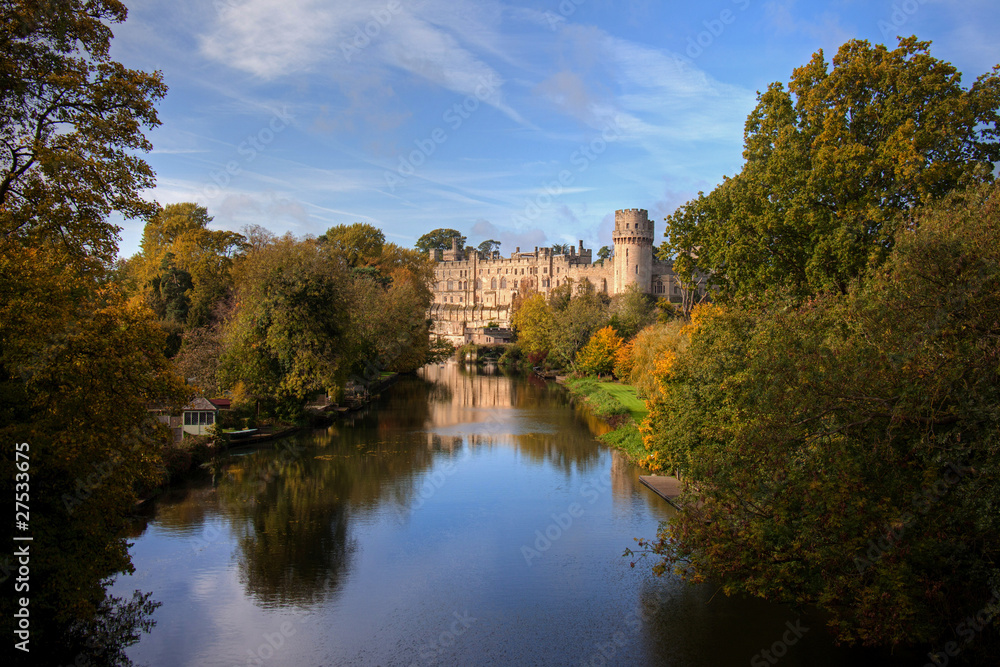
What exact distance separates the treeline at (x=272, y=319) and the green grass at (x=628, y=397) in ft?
39.3

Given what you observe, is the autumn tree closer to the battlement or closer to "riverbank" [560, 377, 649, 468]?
"riverbank" [560, 377, 649, 468]

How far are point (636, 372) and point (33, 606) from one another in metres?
24.1

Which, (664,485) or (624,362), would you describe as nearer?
(664,485)

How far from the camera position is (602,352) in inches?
1614

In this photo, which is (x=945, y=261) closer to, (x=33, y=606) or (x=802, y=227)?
(x=802, y=227)

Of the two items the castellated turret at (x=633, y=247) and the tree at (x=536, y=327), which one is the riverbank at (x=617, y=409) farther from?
the castellated turret at (x=633, y=247)

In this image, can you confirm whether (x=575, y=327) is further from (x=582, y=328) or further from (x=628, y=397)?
(x=628, y=397)

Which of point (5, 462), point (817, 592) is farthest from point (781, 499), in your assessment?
point (5, 462)

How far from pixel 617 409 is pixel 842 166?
16.5 m

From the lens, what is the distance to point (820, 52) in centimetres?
1627

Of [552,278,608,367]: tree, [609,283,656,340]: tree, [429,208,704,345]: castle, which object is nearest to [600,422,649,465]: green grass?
[609,283,656,340]: tree

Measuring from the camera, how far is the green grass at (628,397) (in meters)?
28.1

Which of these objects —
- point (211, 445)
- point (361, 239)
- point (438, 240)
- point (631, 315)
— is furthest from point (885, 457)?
point (438, 240)

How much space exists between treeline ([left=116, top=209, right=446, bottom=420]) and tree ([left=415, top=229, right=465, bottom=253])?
65.7 metres
